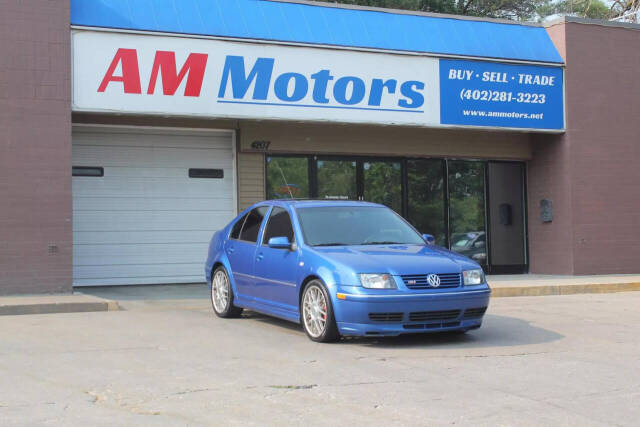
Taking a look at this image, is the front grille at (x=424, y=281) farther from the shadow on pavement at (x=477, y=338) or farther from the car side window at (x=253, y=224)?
the car side window at (x=253, y=224)

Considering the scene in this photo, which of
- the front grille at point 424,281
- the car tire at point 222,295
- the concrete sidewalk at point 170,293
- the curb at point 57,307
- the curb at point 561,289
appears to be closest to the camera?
the front grille at point 424,281

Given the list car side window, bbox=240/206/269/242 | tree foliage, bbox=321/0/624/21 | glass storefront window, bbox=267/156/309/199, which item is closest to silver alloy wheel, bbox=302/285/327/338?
car side window, bbox=240/206/269/242

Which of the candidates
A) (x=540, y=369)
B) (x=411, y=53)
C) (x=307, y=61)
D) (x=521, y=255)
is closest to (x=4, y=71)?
(x=307, y=61)

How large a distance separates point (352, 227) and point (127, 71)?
6214 millimetres

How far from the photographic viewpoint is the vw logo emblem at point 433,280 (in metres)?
8.56

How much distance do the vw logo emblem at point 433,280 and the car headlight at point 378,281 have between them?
397 millimetres

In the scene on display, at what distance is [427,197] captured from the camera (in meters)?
→ 18.5

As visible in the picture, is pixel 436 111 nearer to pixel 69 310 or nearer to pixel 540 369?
pixel 69 310

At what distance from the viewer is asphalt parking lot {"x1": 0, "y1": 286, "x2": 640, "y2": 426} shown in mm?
5676

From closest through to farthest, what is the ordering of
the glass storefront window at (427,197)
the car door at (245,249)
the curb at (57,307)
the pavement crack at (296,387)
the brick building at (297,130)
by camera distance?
the pavement crack at (296,387), the car door at (245,249), the curb at (57,307), the brick building at (297,130), the glass storefront window at (427,197)

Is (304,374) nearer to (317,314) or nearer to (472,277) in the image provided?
(317,314)

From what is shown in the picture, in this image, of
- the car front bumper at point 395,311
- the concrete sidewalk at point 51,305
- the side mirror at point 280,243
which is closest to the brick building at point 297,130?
the concrete sidewalk at point 51,305

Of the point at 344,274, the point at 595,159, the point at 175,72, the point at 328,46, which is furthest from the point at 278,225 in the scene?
the point at 595,159

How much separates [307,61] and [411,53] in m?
2.24
